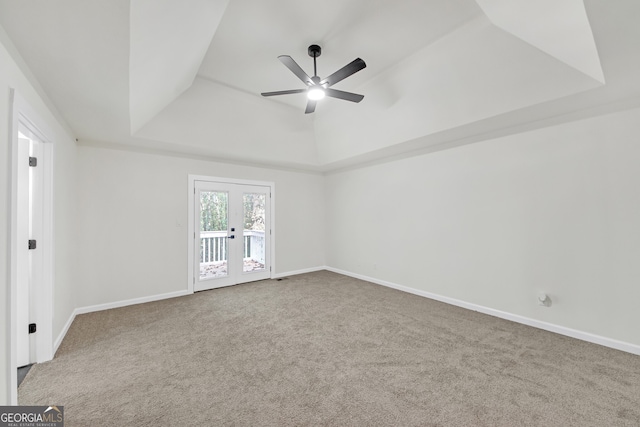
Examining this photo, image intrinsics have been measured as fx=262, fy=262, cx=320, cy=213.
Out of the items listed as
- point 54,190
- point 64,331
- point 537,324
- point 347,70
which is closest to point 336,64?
point 347,70

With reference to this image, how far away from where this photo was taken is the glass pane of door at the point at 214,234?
15.6ft

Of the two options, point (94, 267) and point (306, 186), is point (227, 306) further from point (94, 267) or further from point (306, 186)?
point (306, 186)

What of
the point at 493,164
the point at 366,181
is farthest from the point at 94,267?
the point at 493,164

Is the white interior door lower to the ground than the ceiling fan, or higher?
lower

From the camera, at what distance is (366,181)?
5.40 meters

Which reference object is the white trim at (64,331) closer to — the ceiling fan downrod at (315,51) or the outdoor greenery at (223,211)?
the outdoor greenery at (223,211)

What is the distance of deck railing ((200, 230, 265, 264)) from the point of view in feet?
15.7

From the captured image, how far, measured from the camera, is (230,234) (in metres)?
5.02

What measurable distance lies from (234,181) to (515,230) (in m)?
4.57

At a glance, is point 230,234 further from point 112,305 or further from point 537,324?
point 537,324

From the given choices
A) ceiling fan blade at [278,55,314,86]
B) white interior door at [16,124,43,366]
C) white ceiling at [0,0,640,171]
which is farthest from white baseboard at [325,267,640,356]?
white interior door at [16,124,43,366]

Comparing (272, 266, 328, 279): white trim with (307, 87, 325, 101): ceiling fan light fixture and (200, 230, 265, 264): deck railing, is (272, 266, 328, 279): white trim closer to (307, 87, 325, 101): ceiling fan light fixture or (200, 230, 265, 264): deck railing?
(200, 230, 265, 264): deck railing

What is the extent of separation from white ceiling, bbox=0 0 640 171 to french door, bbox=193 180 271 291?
0.90 m

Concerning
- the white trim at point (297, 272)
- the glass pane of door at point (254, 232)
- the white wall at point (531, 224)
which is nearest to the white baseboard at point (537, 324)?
the white wall at point (531, 224)
